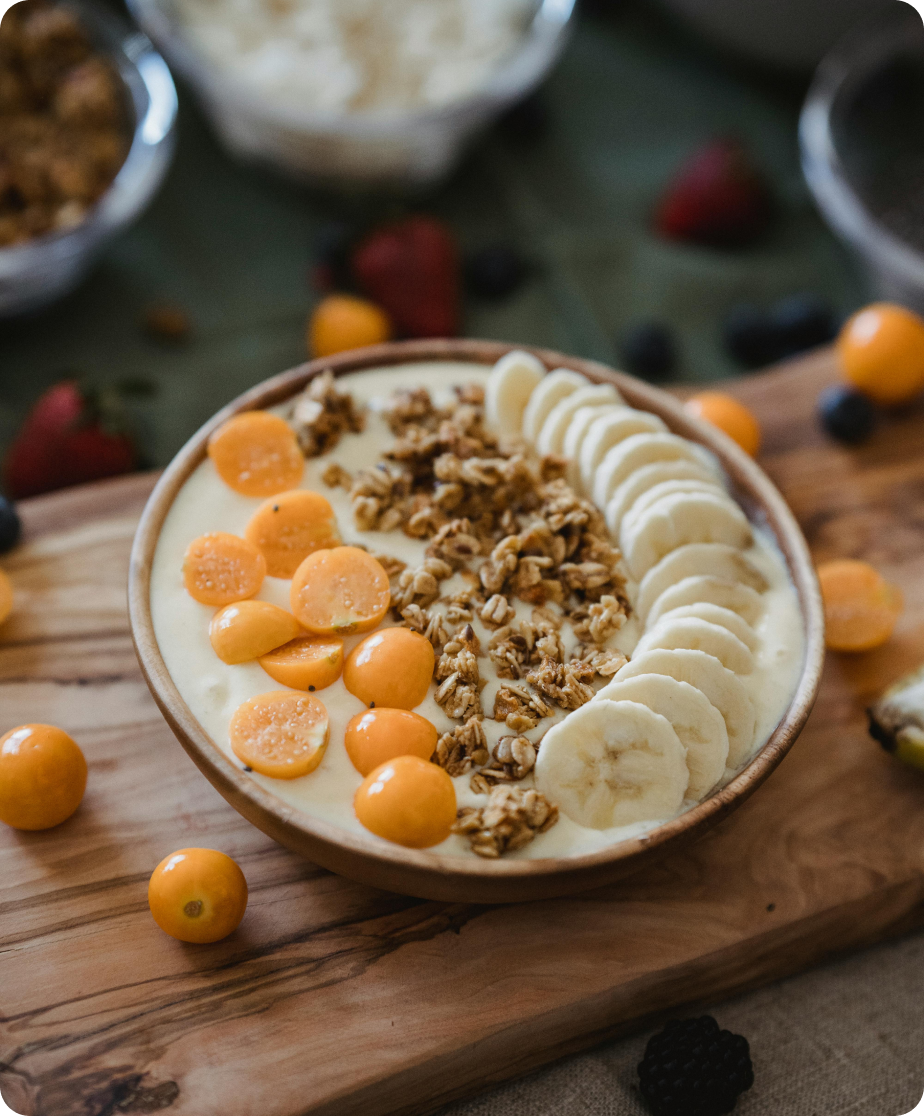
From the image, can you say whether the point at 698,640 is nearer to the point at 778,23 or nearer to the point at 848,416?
the point at 848,416

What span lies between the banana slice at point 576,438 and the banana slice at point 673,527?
121 millimetres

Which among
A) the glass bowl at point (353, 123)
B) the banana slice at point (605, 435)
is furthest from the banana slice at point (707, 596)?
the glass bowl at point (353, 123)

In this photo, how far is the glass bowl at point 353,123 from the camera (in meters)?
2.15

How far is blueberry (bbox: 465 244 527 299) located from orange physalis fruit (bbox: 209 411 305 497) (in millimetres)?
1018

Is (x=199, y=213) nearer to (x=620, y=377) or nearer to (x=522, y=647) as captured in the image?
(x=620, y=377)

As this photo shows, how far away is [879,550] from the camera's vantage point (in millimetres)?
1749

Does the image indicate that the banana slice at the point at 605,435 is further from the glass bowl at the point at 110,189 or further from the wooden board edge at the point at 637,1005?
the glass bowl at the point at 110,189

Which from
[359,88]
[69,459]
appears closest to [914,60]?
[359,88]

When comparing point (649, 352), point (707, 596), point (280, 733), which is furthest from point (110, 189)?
point (707, 596)

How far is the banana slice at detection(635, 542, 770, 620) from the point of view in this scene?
1.37 meters

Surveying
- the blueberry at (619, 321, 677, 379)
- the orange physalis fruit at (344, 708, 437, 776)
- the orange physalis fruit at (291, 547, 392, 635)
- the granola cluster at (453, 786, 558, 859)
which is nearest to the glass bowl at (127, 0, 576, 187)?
the blueberry at (619, 321, 677, 379)

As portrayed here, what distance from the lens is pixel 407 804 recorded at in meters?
1.11

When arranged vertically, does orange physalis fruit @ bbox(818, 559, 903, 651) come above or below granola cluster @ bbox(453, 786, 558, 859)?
below

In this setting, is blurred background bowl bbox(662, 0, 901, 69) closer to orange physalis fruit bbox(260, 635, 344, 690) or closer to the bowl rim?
the bowl rim
